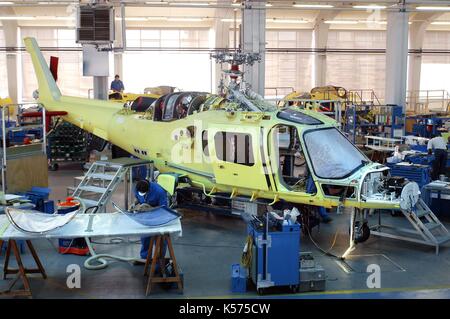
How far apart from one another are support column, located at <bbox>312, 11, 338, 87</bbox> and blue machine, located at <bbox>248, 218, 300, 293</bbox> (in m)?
23.6

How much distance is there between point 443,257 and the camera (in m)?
8.77

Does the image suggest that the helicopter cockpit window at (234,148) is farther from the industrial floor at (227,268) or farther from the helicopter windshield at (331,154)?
the industrial floor at (227,268)

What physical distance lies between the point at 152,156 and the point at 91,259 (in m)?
3.25

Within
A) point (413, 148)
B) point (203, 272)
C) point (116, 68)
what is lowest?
point (203, 272)

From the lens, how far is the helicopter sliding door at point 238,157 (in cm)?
912

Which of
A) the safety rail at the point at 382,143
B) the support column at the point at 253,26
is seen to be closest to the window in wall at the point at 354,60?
the safety rail at the point at 382,143

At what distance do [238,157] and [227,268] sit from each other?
2.04 meters

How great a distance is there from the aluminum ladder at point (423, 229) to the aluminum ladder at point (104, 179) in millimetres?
4605

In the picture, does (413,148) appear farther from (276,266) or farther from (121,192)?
(276,266)

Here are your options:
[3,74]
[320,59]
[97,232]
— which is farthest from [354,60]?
[97,232]

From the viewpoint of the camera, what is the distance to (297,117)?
923 centimetres

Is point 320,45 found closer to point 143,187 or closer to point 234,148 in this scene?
point 234,148

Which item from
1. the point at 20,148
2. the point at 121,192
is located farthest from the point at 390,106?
the point at 20,148

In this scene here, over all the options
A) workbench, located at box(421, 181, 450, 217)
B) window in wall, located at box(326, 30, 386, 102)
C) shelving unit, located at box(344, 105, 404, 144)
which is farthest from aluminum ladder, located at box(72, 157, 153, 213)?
window in wall, located at box(326, 30, 386, 102)
